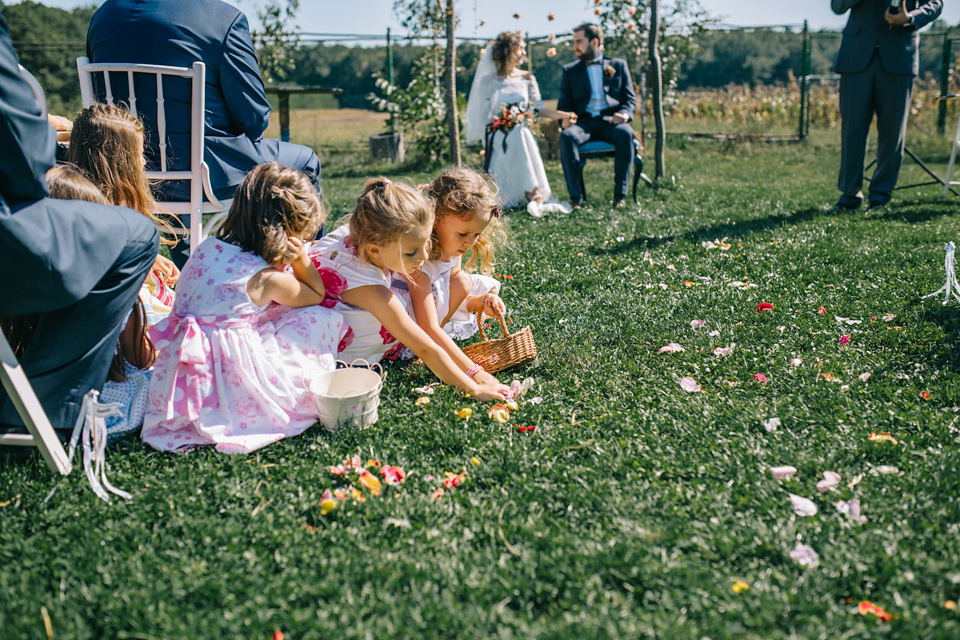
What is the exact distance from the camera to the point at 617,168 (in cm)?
664

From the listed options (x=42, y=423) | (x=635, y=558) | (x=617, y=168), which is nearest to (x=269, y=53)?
(x=617, y=168)

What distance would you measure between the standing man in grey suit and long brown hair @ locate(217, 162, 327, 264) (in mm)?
5038

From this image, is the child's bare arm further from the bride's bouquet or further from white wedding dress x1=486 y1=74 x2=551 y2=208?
the bride's bouquet

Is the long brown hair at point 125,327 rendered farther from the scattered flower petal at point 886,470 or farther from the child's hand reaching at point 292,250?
the scattered flower petal at point 886,470

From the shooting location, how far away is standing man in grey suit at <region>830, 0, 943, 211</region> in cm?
570

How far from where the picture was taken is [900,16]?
18.1 ft

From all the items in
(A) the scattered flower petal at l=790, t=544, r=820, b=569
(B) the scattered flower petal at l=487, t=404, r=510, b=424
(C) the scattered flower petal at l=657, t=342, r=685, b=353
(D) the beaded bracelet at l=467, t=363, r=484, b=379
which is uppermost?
(C) the scattered flower petal at l=657, t=342, r=685, b=353

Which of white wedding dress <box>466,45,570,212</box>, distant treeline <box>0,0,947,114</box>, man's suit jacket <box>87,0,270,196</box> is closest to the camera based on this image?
man's suit jacket <box>87,0,270,196</box>

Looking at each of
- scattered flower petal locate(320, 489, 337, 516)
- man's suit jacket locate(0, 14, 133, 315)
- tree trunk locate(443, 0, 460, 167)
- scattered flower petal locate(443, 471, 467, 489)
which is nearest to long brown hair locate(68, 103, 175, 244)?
man's suit jacket locate(0, 14, 133, 315)

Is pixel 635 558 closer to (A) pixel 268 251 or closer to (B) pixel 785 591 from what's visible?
(B) pixel 785 591

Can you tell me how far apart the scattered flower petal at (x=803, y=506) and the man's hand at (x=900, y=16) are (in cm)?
514

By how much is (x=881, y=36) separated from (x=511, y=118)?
133 inches

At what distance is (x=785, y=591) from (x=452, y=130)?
7614 mm

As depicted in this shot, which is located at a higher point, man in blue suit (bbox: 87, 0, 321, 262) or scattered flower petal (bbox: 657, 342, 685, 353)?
man in blue suit (bbox: 87, 0, 321, 262)
